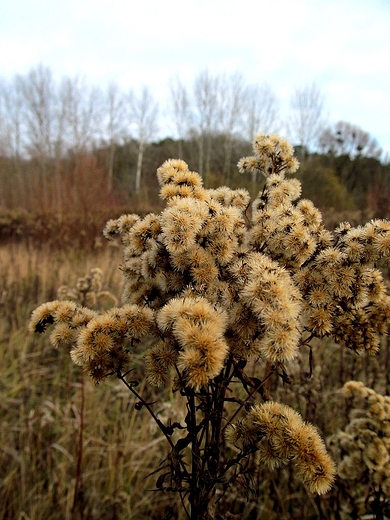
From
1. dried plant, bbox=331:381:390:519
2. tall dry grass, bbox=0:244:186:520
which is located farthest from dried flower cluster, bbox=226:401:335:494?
tall dry grass, bbox=0:244:186:520

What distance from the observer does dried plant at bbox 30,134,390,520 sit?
2.66ft

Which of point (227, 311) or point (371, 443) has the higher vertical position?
point (227, 311)

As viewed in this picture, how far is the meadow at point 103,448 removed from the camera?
230 centimetres

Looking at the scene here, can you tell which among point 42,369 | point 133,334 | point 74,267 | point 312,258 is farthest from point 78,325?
point 74,267

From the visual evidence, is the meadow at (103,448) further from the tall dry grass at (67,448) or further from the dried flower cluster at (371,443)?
the dried flower cluster at (371,443)

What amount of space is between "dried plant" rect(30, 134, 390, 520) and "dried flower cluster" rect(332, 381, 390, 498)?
2.59 ft

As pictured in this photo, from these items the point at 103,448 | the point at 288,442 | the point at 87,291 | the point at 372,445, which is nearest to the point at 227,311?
the point at 288,442

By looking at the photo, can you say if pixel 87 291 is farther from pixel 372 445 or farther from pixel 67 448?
pixel 372 445

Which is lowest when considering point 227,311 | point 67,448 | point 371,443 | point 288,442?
point 67,448

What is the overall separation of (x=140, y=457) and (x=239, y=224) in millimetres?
2355

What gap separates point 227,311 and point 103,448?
2312 mm

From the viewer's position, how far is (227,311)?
2.93ft

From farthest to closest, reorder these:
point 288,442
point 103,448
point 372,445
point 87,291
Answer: point 103,448 < point 87,291 < point 372,445 < point 288,442

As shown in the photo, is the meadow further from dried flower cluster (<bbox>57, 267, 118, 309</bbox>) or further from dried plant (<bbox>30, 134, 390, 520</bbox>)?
dried plant (<bbox>30, 134, 390, 520</bbox>)
